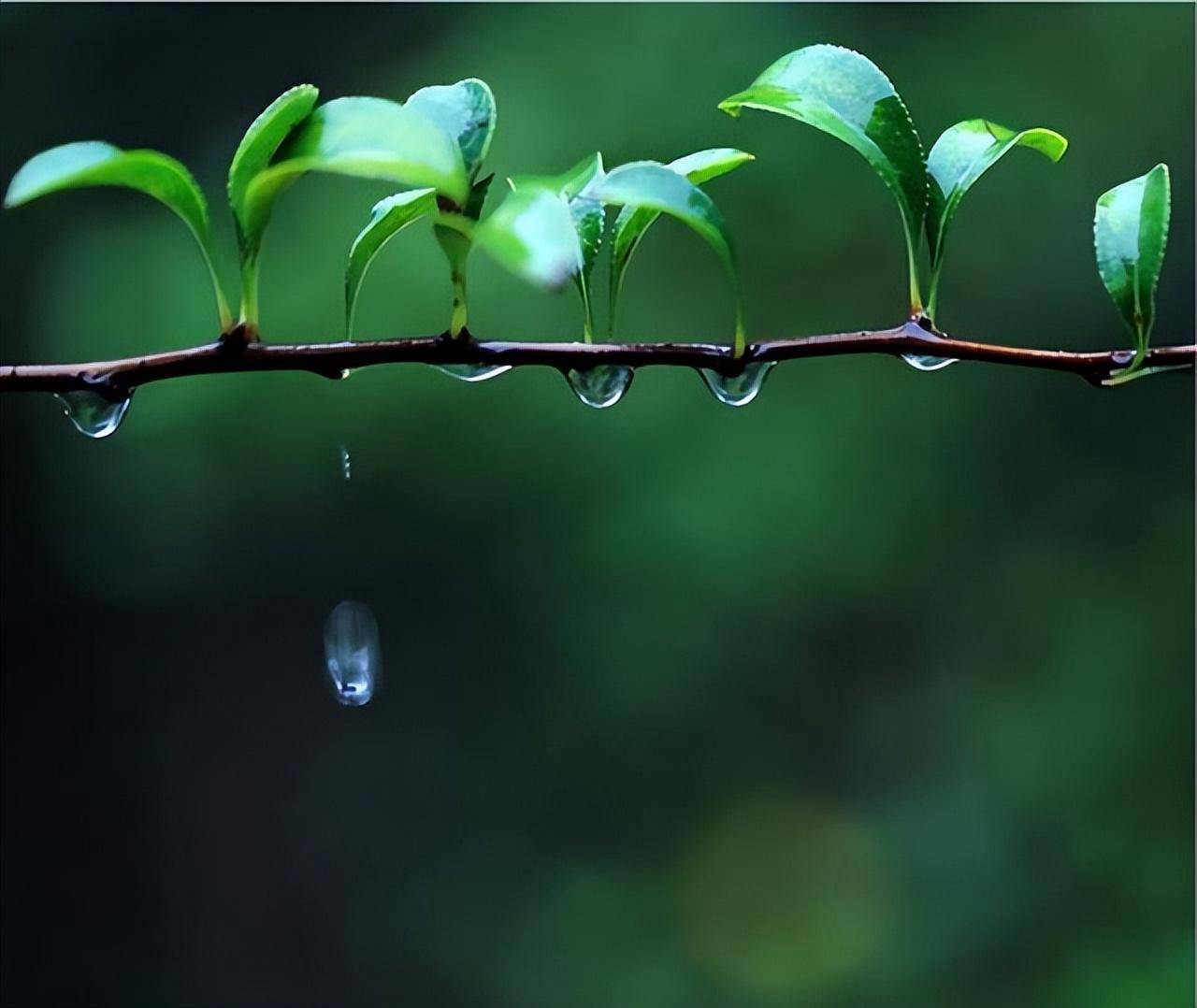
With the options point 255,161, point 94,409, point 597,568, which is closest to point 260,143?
point 255,161

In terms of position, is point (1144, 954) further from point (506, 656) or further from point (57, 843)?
point (57, 843)

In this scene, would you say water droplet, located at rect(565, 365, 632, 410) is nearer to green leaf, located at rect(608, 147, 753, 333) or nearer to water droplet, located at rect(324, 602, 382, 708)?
green leaf, located at rect(608, 147, 753, 333)

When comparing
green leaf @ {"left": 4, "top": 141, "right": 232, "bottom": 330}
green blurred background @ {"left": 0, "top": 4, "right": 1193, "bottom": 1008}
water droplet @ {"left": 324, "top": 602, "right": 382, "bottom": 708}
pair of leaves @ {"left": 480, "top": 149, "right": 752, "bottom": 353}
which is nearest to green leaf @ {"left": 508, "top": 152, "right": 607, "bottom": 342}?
pair of leaves @ {"left": 480, "top": 149, "right": 752, "bottom": 353}

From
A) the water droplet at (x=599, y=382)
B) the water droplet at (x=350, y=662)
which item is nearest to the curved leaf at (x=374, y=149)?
the water droplet at (x=599, y=382)

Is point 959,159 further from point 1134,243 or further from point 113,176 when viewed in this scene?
point 113,176

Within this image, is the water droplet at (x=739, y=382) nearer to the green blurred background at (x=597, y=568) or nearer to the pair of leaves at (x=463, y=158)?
the pair of leaves at (x=463, y=158)

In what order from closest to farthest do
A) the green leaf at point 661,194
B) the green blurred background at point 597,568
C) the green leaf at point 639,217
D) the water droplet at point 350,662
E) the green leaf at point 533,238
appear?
the green leaf at point 533,238 < the green leaf at point 661,194 < the green leaf at point 639,217 < the water droplet at point 350,662 < the green blurred background at point 597,568
